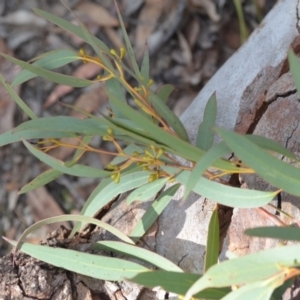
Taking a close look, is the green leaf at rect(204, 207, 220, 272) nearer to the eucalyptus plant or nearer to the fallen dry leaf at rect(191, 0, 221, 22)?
the eucalyptus plant

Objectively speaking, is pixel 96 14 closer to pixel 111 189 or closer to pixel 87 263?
pixel 111 189

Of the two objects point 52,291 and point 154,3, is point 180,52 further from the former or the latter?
point 52,291

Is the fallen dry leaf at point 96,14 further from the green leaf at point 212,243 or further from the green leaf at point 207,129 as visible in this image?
the green leaf at point 212,243

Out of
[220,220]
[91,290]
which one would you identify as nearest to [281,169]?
[220,220]

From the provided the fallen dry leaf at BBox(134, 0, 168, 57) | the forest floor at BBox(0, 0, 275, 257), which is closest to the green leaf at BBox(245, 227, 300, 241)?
the forest floor at BBox(0, 0, 275, 257)

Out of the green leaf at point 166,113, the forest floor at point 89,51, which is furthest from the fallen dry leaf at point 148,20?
the green leaf at point 166,113

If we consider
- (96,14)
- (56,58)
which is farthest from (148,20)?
(56,58)
